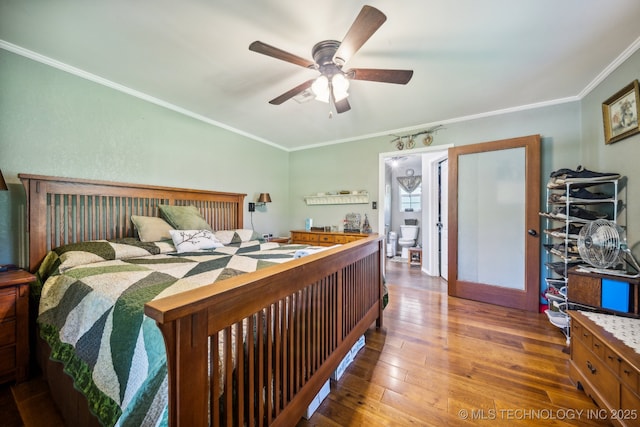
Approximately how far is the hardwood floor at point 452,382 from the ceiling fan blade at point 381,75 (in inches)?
83.8

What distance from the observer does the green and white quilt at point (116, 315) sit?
776 millimetres

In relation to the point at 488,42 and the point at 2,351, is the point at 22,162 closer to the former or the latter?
the point at 2,351

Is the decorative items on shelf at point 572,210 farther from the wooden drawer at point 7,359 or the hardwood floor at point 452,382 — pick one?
the wooden drawer at point 7,359

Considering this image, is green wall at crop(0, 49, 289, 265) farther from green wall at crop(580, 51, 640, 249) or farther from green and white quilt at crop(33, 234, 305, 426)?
green wall at crop(580, 51, 640, 249)

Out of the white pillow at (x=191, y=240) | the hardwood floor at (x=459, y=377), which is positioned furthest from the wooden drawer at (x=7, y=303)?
the hardwood floor at (x=459, y=377)

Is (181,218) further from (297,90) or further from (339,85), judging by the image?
(339,85)

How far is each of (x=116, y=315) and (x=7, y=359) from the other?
1449 mm

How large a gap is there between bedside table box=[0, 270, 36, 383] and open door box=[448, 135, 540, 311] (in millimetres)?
4149

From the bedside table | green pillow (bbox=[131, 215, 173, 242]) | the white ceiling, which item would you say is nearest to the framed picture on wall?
the white ceiling

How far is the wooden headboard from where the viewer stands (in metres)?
1.86

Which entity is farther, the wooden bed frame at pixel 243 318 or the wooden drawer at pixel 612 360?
the wooden drawer at pixel 612 360

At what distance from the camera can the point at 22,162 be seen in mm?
1924

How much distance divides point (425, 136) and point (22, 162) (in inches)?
173

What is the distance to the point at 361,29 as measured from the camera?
1314 millimetres
